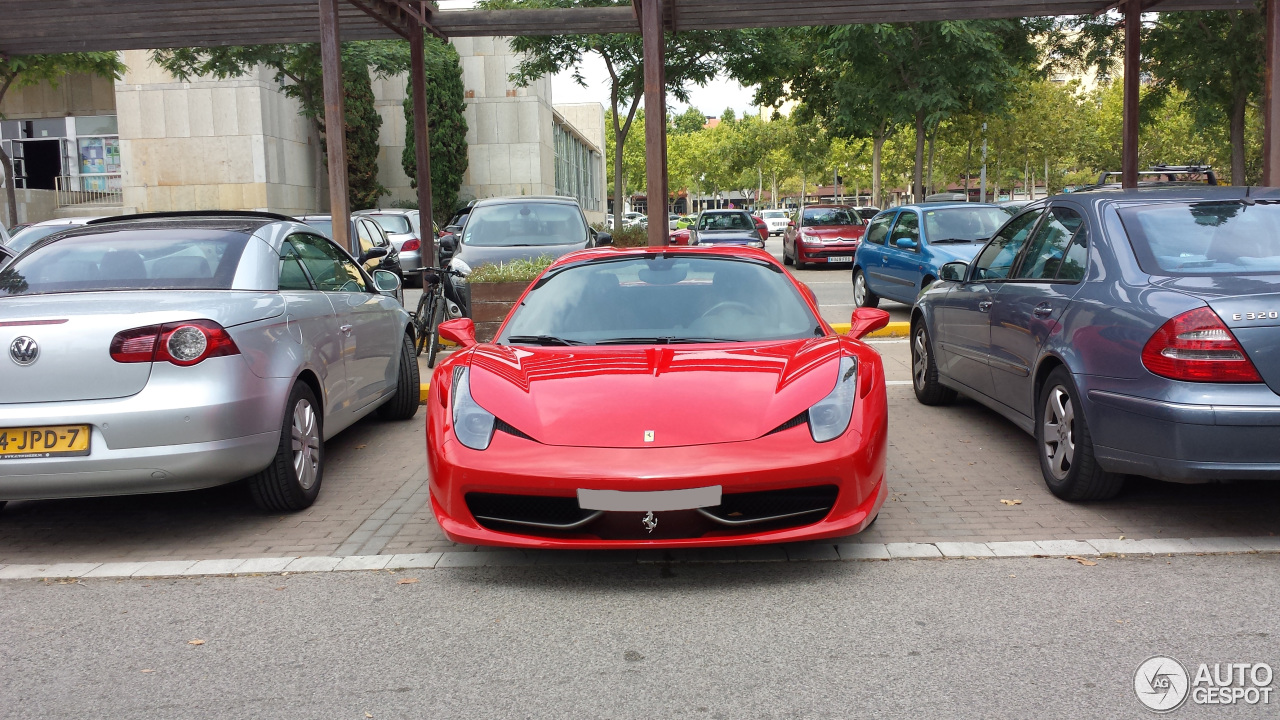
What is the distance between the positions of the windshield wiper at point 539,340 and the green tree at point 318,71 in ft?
Result: 57.5

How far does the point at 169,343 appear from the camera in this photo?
4.59 metres

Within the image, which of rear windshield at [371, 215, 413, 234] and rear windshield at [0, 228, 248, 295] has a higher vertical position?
rear windshield at [371, 215, 413, 234]

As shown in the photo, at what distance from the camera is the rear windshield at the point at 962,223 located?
12492 mm

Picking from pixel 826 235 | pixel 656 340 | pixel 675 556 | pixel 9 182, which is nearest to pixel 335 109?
pixel 656 340

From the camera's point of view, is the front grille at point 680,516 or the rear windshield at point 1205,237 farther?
the rear windshield at point 1205,237

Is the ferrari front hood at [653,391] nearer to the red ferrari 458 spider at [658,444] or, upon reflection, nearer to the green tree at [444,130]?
the red ferrari 458 spider at [658,444]

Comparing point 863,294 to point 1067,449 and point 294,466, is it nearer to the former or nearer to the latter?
point 1067,449

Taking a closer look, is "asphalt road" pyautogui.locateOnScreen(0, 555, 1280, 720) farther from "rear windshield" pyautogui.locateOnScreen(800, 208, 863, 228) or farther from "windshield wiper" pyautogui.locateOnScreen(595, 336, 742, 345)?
"rear windshield" pyautogui.locateOnScreen(800, 208, 863, 228)

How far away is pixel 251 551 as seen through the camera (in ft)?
15.7

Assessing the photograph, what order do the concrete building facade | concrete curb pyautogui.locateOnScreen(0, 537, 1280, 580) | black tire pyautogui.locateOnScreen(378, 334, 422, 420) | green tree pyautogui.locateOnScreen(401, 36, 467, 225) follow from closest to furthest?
Answer: concrete curb pyautogui.locateOnScreen(0, 537, 1280, 580) → black tire pyautogui.locateOnScreen(378, 334, 422, 420) → the concrete building facade → green tree pyautogui.locateOnScreen(401, 36, 467, 225)

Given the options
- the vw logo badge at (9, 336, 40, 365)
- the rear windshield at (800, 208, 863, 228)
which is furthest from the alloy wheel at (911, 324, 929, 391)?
the rear windshield at (800, 208, 863, 228)

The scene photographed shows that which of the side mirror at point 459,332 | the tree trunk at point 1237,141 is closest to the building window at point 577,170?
the tree trunk at point 1237,141

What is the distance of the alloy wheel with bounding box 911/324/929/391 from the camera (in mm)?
7922

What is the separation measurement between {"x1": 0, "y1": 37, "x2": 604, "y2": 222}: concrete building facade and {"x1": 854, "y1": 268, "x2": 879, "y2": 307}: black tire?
2027cm
